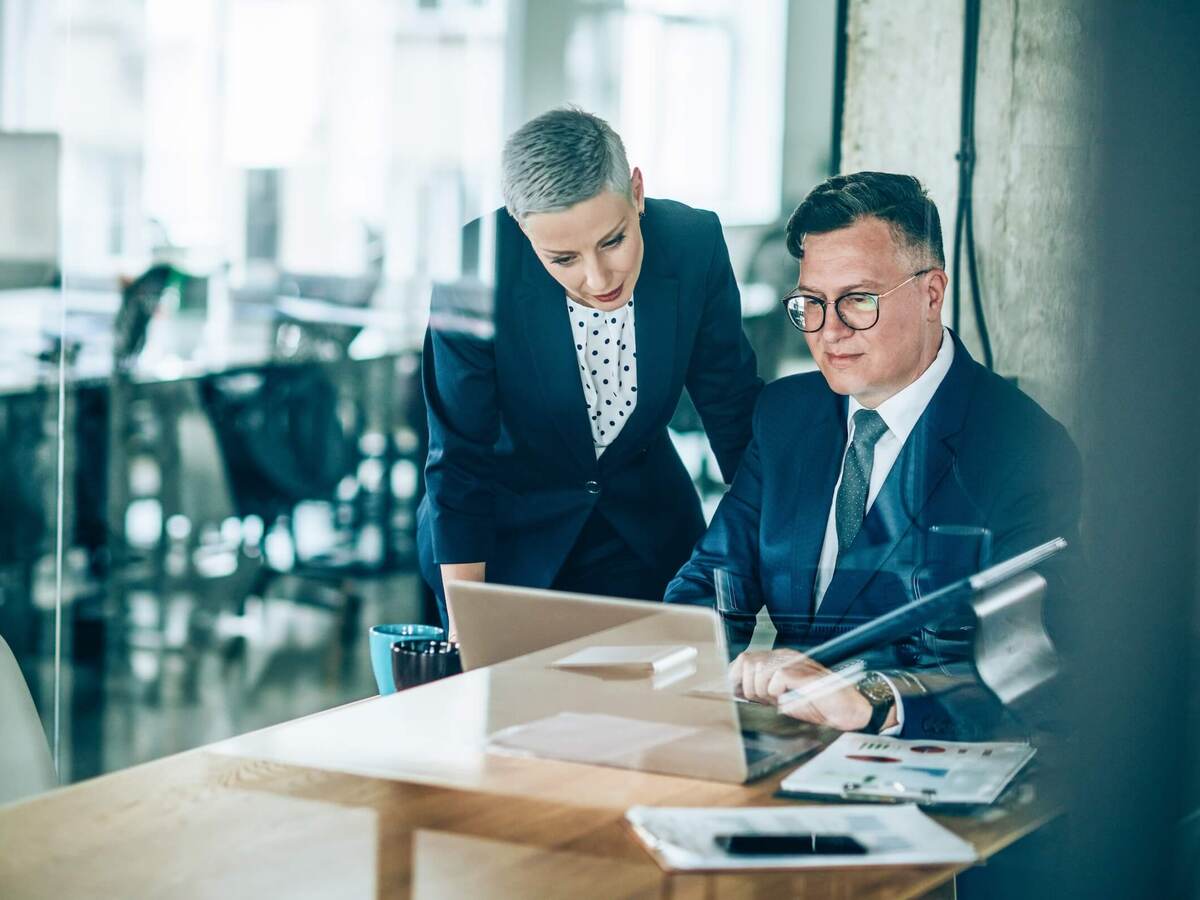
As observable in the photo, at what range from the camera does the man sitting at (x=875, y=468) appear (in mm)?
1952

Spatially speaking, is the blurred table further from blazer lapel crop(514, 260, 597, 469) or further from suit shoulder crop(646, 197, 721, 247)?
suit shoulder crop(646, 197, 721, 247)

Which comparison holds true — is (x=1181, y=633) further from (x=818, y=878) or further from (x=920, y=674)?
(x=920, y=674)

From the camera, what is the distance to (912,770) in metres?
1.60

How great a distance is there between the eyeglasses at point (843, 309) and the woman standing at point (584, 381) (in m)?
0.11

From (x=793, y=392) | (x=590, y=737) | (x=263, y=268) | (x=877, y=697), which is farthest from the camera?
(x=263, y=268)

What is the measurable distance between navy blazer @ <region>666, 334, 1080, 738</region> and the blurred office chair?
96 centimetres

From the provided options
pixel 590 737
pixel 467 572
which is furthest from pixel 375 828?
pixel 467 572

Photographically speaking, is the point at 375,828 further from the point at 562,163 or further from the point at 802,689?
the point at 562,163

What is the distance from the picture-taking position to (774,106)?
213 cm

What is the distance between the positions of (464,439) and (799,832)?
3.49 feet

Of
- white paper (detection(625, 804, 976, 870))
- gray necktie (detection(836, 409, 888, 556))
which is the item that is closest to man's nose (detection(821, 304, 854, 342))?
gray necktie (detection(836, 409, 888, 556))

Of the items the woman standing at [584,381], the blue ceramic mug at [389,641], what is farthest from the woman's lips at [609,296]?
the blue ceramic mug at [389,641]

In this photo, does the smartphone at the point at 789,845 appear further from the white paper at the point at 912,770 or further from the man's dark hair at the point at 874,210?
the man's dark hair at the point at 874,210

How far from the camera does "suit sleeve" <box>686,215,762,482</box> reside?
222cm
